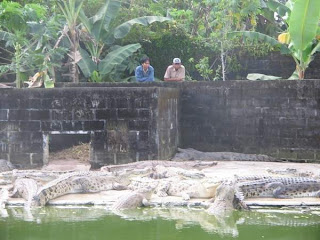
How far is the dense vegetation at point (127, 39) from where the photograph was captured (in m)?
13.2

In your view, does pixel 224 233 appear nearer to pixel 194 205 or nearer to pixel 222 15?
pixel 194 205

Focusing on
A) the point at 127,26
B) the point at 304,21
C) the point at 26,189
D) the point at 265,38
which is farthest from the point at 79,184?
the point at 265,38

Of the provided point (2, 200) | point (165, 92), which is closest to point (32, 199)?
point (2, 200)

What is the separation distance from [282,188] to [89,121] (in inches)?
156

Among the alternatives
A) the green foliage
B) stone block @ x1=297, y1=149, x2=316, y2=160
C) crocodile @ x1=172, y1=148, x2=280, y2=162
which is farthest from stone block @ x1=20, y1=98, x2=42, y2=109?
the green foliage

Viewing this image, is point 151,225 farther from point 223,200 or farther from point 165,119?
point 165,119

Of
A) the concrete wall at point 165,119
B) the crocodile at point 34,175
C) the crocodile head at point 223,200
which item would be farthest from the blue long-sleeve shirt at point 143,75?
the crocodile head at point 223,200

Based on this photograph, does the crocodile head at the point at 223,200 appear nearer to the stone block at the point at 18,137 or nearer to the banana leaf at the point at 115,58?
the stone block at the point at 18,137

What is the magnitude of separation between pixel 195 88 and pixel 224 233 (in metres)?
6.34

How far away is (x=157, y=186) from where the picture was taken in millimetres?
8789

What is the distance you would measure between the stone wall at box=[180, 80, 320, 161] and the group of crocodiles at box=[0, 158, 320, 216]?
2.92 meters

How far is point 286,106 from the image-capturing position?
1212 cm

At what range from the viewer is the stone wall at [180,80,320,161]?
12.0m

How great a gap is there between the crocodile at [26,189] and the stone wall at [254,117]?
474cm
